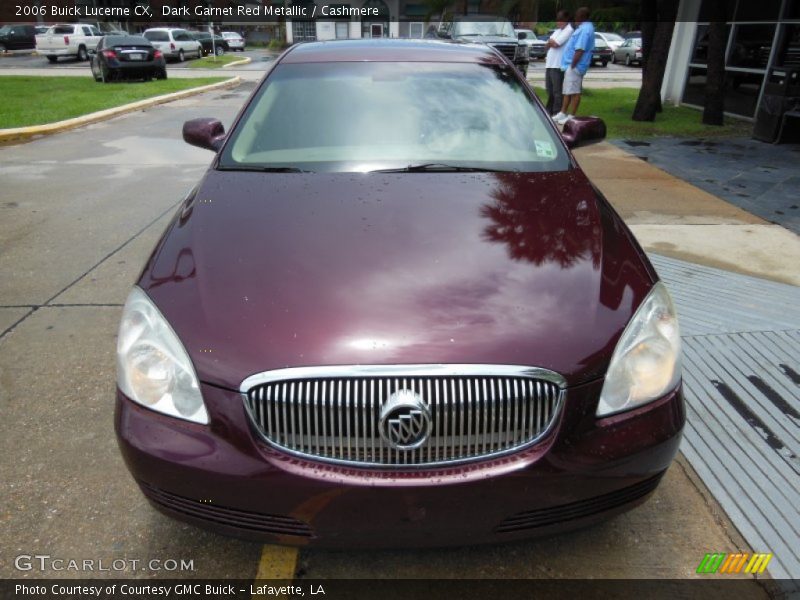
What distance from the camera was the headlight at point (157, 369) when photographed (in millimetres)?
1749

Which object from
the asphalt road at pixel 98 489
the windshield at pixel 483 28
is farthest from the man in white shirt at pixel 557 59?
the asphalt road at pixel 98 489

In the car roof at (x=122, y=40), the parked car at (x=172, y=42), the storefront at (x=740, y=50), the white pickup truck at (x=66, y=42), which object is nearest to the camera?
the storefront at (x=740, y=50)

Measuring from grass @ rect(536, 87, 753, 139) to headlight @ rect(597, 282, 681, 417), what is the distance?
867 cm

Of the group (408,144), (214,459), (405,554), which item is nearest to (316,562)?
(405,554)

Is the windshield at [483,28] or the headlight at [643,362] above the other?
the windshield at [483,28]

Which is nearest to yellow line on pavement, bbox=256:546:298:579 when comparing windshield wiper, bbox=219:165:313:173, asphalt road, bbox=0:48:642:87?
windshield wiper, bbox=219:165:313:173

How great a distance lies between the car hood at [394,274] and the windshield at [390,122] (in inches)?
8.5

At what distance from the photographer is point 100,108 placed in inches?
482

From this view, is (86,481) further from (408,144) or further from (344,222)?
(408,144)

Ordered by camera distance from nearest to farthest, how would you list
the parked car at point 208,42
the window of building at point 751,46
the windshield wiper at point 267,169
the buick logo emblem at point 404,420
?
the buick logo emblem at point 404,420 → the windshield wiper at point 267,169 → the window of building at point 751,46 → the parked car at point 208,42

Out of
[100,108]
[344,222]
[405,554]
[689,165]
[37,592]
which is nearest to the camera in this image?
[37,592]

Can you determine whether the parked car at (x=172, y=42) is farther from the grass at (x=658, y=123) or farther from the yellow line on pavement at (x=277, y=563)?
the yellow line on pavement at (x=277, y=563)

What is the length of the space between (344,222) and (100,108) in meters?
12.0

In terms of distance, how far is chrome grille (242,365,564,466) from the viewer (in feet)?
5.40
